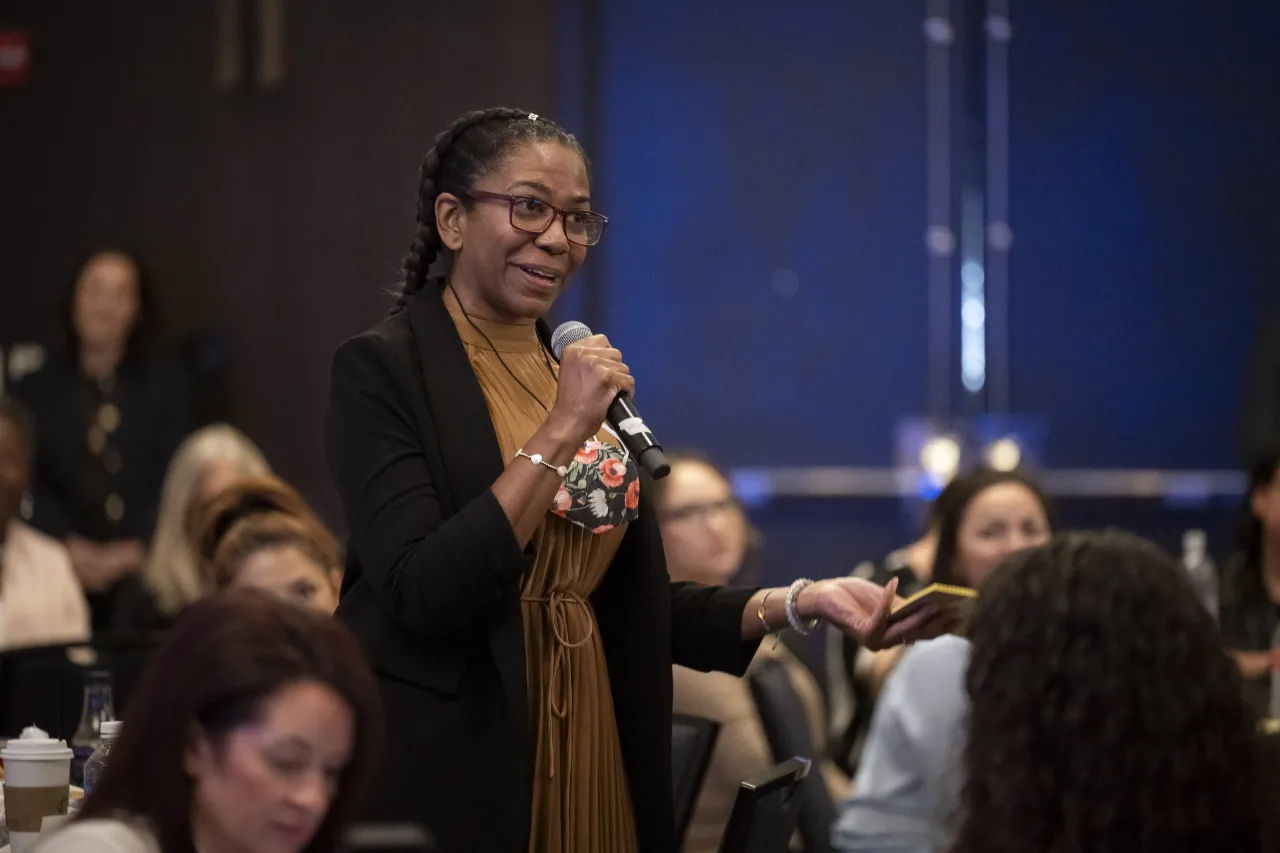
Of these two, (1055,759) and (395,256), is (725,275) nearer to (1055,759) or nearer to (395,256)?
(395,256)

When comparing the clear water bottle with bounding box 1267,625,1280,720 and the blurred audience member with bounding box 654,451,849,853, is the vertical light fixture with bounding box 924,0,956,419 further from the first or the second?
the clear water bottle with bounding box 1267,625,1280,720

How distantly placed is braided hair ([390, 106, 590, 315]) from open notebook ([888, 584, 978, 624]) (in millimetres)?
686

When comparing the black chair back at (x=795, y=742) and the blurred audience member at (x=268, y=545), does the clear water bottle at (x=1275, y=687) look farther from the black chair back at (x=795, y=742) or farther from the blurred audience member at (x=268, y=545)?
the blurred audience member at (x=268, y=545)

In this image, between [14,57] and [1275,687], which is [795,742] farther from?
[14,57]

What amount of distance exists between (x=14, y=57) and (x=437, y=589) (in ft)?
16.3

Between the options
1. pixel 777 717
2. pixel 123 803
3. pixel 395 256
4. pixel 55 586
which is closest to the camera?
pixel 123 803

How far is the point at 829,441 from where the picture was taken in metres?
6.49

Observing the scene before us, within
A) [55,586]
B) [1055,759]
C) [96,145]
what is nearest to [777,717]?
[1055,759]

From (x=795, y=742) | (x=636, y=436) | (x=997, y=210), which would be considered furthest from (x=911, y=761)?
(x=997, y=210)

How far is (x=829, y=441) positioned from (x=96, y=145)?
2816mm

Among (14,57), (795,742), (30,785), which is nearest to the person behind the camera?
(30,785)

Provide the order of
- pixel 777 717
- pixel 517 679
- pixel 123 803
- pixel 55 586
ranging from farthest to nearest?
pixel 55 586, pixel 777 717, pixel 517 679, pixel 123 803

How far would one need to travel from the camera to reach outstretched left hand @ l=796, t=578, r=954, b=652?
2.18 m

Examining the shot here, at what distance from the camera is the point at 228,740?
1534 millimetres
